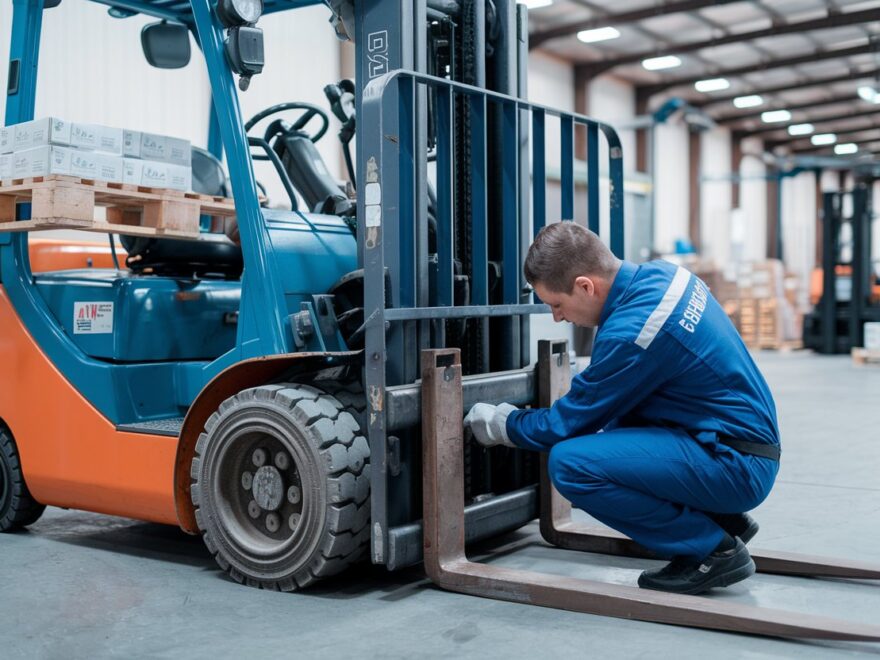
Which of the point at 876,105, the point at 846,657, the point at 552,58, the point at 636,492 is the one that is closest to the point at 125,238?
the point at 636,492

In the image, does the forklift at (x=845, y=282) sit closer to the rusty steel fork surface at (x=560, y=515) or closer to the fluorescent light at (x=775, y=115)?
the fluorescent light at (x=775, y=115)

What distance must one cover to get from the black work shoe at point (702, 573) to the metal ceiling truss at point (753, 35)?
16551 mm

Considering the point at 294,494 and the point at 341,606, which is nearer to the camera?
the point at 341,606

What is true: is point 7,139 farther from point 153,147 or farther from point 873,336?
point 873,336

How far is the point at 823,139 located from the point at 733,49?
10665mm

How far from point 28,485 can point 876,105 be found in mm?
26030

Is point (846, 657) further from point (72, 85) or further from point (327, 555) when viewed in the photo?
point (72, 85)

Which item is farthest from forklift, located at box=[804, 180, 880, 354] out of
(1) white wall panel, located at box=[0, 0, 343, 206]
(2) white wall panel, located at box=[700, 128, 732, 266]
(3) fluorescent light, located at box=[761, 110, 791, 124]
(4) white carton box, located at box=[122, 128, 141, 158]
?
(4) white carton box, located at box=[122, 128, 141, 158]

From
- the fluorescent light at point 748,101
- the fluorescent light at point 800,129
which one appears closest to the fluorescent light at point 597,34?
the fluorescent light at point 748,101

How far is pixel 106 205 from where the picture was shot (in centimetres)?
379

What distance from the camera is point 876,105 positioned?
25.7m

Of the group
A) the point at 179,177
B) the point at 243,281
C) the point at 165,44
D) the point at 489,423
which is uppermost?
the point at 165,44

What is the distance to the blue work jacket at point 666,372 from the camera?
2857 mm

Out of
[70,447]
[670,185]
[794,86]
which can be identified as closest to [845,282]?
[670,185]
